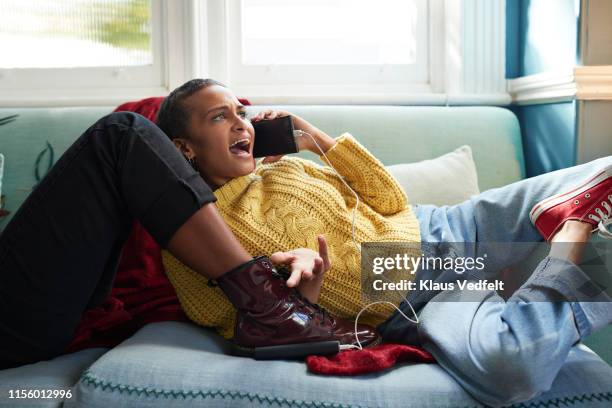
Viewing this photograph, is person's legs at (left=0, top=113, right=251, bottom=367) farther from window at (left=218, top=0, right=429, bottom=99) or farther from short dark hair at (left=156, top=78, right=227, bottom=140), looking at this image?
window at (left=218, top=0, right=429, bottom=99)

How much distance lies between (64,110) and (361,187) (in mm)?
980

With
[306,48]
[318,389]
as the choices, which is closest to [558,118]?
[306,48]

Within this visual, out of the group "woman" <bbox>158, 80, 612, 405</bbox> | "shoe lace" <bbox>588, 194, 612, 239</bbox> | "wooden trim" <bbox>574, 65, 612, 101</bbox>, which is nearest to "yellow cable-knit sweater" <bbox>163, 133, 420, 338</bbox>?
"woman" <bbox>158, 80, 612, 405</bbox>

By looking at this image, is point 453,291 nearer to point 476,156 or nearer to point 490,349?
point 490,349

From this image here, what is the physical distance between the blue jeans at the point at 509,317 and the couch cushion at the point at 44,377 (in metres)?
0.61

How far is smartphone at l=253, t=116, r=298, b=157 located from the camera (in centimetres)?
141

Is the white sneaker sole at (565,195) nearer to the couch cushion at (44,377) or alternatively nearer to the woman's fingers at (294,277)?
the woman's fingers at (294,277)

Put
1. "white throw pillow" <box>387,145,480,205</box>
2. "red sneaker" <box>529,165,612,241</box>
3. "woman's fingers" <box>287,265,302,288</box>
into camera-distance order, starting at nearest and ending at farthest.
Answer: "woman's fingers" <box>287,265,302,288</box>, "red sneaker" <box>529,165,612,241</box>, "white throw pillow" <box>387,145,480,205</box>

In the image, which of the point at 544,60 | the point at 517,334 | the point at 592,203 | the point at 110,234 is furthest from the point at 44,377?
the point at 544,60

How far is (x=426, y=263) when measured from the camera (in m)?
1.33

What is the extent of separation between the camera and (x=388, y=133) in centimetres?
183

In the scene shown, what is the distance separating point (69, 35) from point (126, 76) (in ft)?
0.84

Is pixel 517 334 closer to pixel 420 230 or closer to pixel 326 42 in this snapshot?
pixel 420 230

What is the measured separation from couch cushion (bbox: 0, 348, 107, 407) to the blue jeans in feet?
1.99
